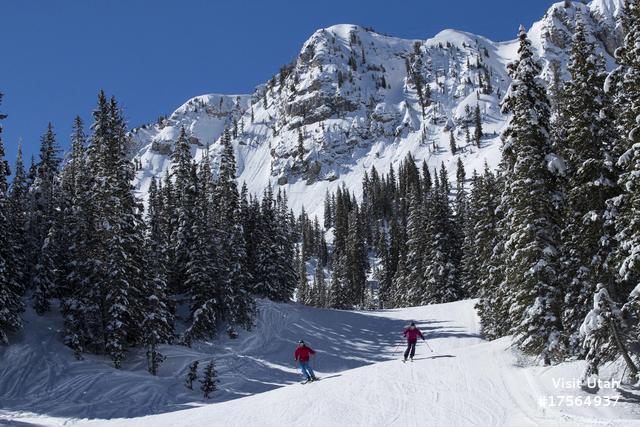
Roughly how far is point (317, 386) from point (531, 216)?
10889mm

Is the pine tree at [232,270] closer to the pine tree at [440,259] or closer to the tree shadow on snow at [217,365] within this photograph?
the tree shadow on snow at [217,365]

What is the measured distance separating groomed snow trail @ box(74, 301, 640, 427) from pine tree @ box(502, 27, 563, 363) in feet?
5.31

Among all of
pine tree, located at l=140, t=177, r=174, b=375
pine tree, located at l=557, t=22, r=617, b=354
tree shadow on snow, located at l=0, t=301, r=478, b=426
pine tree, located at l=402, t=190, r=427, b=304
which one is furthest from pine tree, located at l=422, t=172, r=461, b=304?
pine tree, located at l=557, t=22, r=617, b=354

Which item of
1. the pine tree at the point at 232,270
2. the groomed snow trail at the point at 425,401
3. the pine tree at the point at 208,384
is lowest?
the pine tree at the point at 208,384

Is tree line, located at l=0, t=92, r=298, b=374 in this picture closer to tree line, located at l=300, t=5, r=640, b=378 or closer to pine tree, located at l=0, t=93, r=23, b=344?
pine tree, located at l=0, t=93, r=23, b=344

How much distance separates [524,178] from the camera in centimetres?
2266

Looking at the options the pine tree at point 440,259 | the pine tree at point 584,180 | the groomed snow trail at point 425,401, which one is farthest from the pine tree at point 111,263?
the pine tree at point 440,259

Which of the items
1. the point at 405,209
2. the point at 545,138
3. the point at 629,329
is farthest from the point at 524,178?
the point at 405,209

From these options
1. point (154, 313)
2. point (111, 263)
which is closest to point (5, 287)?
point (111, 263)

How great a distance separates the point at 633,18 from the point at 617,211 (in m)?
6.58

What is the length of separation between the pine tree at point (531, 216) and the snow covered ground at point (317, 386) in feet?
4.95

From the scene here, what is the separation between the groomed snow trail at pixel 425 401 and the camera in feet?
50.6

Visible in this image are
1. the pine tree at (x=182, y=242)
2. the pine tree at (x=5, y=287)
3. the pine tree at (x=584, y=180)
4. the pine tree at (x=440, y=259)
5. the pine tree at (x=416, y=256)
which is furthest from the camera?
the pine tree at (x=416, y=256)

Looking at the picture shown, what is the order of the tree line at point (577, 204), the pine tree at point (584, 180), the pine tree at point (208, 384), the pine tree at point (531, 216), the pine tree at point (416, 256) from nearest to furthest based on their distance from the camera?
the tree line at point (577, 204), the pine tree at point (584, 180), the pine tree at point (531, 216), the pine tree at point (208, 384), the pine tree at point (416, 256)
